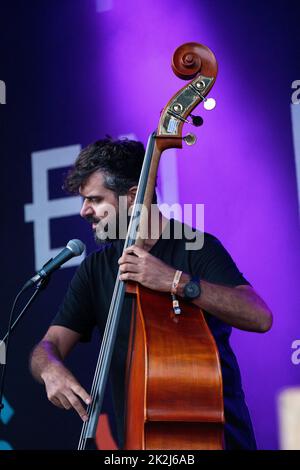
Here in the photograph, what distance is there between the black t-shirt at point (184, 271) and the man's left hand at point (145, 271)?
11.8 inches

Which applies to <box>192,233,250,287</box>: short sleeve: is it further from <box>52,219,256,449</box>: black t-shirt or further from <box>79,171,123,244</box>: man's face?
<box>79,171,123,244</box>: man's face

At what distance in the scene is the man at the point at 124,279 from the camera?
7.92 feet

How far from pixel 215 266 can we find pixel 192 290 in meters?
0.29

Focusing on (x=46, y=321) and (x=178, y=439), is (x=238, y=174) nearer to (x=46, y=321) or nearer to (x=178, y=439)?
(x=46, y=321)

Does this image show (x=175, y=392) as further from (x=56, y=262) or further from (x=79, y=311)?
(x=79, y=311)

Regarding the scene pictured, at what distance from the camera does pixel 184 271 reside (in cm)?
274

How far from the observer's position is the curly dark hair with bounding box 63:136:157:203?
3.00 metres

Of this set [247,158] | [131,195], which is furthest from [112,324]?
[247,158]

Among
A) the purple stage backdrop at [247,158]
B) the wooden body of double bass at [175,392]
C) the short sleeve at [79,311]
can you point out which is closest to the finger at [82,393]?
the wooden body of double bass at [175,392]

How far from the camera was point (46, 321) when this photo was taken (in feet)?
13.2

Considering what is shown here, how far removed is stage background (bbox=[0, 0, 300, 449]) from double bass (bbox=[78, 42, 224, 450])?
1.11 meters

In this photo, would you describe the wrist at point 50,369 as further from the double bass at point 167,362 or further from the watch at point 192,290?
the watch at point 192,290

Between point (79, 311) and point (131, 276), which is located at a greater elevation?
point (131, 276)
